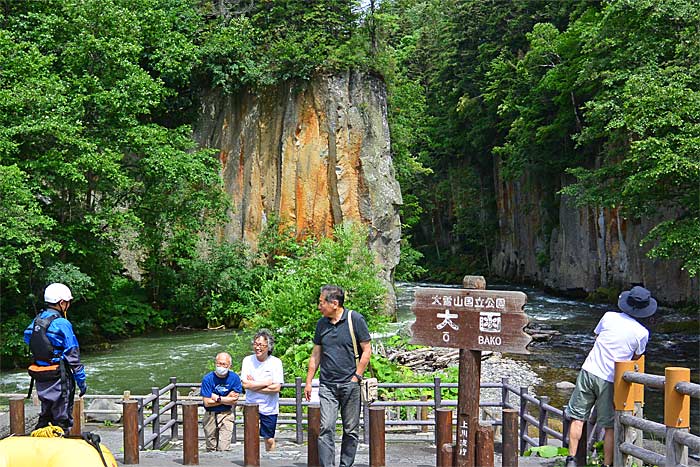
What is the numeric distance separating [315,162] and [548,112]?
14.2 meters

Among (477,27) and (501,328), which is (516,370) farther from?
(477,27)

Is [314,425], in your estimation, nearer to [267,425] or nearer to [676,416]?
[267,425]

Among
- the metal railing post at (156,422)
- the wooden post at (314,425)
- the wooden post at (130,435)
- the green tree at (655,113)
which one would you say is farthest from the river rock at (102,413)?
the green tree at (655,113)

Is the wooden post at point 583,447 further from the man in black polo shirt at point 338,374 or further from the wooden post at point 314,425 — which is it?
the wooden post at point 314,425

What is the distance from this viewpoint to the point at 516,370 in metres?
20.6

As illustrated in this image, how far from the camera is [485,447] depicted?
21.1ft

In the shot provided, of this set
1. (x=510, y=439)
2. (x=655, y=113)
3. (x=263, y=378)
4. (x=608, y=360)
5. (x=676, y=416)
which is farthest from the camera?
(x=655, y=113)

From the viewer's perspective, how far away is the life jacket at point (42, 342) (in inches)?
261

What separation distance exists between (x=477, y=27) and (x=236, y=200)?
22407mm

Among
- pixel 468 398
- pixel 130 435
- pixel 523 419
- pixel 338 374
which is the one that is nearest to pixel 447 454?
pixel 468 398

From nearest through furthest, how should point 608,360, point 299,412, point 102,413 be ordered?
point 608,360 < point 299,412 < point 102,413

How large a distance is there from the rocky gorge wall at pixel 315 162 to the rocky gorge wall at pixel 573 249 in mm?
8832

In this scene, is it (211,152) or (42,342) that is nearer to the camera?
(42,342)

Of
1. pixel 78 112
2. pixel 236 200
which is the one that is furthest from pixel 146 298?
pixel 78 112
